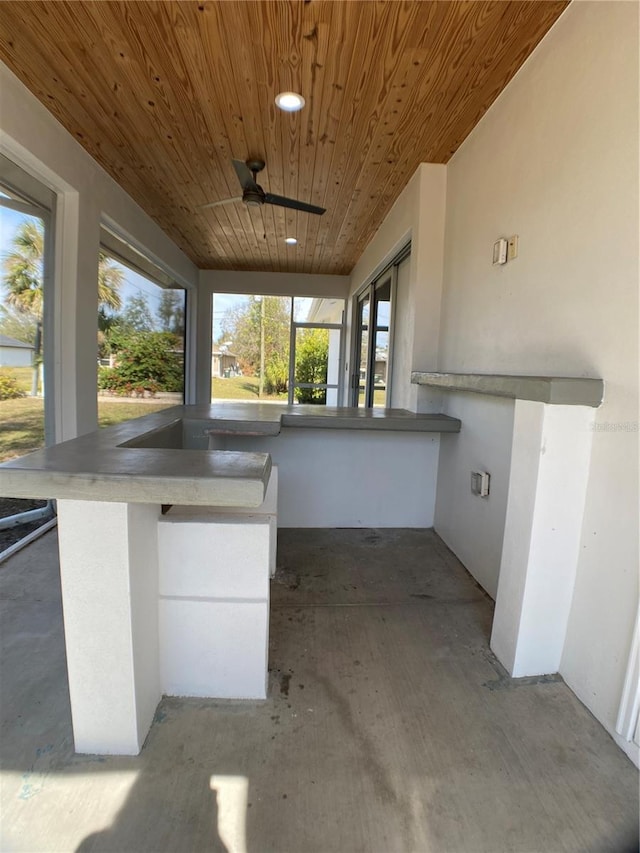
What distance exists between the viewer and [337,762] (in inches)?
53.2

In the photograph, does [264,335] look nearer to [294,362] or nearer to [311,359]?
[294,362]

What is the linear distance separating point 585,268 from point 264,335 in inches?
252

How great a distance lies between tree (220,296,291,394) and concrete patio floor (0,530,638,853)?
6001 mm

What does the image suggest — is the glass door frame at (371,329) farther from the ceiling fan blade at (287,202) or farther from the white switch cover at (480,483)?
the white switch cover at (480,483)

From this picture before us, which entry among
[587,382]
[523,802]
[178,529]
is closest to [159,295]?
[178,529]

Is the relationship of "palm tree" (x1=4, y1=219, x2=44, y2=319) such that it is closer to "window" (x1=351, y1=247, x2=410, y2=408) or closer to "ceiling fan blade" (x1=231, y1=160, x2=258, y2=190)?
"ceiling fan blade" (x1=231, y1=160, x2=258, y2=190)

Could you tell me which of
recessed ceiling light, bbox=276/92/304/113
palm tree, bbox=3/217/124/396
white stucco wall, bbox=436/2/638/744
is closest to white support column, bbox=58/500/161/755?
white stucco wall, bbox=436/2/638/744

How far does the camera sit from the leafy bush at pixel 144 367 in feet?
14.0

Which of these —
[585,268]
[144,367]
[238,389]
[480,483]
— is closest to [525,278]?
[585,268]

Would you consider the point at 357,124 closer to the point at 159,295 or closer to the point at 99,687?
the point at 99,687

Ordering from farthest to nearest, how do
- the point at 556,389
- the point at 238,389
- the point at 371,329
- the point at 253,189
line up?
Answer: the point at 238,389, the point at 371,329, the point at 253,189, the point at 556,389

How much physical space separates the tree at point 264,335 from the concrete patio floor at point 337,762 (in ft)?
19.7

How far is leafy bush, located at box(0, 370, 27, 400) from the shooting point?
258 cm

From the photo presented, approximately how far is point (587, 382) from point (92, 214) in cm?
364
